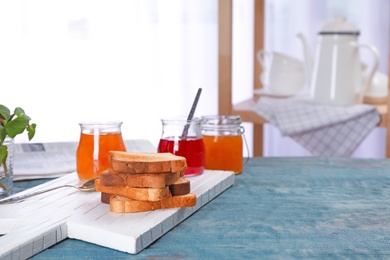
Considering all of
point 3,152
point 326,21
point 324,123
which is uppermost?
point 326,21

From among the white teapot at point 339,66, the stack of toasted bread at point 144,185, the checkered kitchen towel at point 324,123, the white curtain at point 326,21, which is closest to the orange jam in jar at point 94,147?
the stack of toasted bread at point 144,185

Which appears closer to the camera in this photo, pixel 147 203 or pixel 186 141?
pixel 147 203

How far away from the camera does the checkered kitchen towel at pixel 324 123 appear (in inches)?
77.3

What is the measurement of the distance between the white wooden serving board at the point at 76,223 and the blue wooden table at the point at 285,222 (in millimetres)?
10

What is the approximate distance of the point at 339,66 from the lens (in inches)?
80.0

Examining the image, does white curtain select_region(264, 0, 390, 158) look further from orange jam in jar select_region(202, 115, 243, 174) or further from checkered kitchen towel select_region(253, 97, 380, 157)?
orange jam in jar select_region(202, 115, 243, 174)

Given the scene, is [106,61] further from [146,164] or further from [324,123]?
[146,164]

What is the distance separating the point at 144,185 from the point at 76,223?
106 mm

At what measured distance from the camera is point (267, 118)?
6.64 feet

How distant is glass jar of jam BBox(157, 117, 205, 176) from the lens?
1099mm

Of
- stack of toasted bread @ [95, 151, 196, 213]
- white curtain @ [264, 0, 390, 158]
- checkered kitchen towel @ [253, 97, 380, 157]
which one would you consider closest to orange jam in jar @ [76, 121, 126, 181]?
stack of toasted bread @ [95, 151, 196, 213]

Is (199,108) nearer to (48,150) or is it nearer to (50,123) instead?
(50,123)

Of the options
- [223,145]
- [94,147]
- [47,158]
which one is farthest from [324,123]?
[94,147]

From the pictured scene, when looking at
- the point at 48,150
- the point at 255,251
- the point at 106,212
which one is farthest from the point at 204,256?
the point at 48,150
